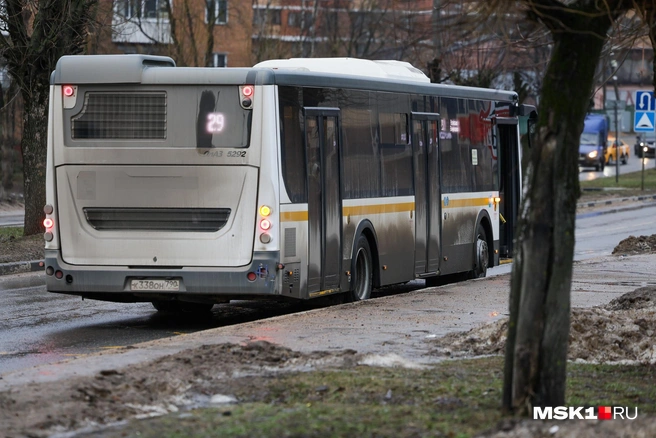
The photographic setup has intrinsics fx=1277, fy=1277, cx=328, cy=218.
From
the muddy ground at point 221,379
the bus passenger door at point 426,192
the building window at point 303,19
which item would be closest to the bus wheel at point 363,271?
the bus passenger door at point 426,192

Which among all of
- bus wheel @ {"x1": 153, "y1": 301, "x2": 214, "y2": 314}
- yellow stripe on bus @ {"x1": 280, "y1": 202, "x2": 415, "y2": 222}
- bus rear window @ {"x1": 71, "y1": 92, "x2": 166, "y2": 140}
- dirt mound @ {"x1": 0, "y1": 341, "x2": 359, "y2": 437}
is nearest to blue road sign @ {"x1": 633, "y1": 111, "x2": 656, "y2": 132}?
yellow stripe on bus @ {"x1": 280, "y1": 202, "x2": 415, "y2": 222}

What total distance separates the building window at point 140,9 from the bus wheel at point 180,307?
68.4 ft

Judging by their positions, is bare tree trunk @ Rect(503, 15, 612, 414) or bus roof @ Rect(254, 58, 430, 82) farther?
bus roof @ Rect(254, 58, 430, 82)

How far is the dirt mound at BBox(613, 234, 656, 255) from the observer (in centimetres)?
2344

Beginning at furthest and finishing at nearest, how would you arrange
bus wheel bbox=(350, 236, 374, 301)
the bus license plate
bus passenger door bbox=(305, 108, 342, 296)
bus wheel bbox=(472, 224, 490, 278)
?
bus wheel bbox=(472, 224, 490, 278), bus wheel bbox=(350, 236, 374, 301), bus passenger door bbox=(305, 108, 342, 296), the bus license plate

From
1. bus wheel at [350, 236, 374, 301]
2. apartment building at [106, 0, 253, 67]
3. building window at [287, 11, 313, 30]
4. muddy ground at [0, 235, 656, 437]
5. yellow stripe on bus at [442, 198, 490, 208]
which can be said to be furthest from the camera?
building window at [287, 11, 313, 30]

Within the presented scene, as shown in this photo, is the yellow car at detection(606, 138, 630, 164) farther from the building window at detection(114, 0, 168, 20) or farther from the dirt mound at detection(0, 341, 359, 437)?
the dirt mound at detection(0, 341, 359, 437)

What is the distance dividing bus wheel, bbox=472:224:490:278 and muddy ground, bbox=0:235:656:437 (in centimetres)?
714

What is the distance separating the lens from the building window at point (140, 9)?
3714 centimetres

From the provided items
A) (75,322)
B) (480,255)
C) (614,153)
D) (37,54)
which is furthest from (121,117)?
(614,153)

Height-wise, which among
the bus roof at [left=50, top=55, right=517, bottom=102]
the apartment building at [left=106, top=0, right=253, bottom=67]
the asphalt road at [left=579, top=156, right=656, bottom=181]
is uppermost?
the apartment building at [left=106, top=0, right=253, bottom=67]

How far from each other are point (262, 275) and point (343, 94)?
2.92 metres

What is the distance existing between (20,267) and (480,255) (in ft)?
24.6

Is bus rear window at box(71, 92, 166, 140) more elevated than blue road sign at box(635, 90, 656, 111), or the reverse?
blue road sign at box(635, 90, 656, 111)
